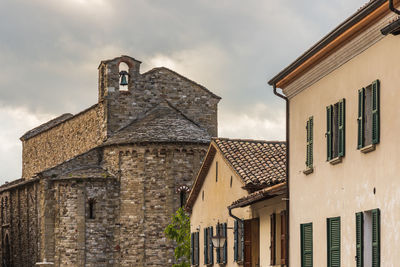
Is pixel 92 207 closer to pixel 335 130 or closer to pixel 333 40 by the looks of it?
pixel 335 130

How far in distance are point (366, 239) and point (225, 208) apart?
1563cm

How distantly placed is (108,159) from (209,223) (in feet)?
77.4

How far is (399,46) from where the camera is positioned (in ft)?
66.0

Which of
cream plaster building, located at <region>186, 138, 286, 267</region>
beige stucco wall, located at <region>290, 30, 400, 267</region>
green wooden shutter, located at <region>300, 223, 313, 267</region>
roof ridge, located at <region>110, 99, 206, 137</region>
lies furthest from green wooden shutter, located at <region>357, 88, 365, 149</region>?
roof ridge, located at <region>110, 99, 206, 137</region>

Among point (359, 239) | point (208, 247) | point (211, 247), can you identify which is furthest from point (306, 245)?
point (208, 247)

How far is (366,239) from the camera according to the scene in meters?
22.1

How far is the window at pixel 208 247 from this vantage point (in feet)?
129

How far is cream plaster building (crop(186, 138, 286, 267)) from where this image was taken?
31031mm

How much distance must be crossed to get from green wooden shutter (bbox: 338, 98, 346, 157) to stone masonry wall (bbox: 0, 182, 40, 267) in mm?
48248

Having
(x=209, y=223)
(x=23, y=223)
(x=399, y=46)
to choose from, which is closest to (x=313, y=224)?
(x=399, y=46)

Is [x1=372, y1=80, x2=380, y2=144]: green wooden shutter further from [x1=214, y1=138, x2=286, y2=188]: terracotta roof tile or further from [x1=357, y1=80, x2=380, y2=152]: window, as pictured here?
[x1=214, y1=138, x2=286, y2=188]: terracotta roof tile

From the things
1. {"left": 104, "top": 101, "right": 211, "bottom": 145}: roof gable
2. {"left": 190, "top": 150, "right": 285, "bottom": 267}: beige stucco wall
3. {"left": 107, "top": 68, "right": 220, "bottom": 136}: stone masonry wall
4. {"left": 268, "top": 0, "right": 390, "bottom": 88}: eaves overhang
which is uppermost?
{"left": 107, "top": 68, "right": 220, "bottom": 136}: stone masonry wall

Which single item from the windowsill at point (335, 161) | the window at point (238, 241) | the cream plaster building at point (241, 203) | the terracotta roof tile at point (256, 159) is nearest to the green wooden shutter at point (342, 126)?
the windowsill at point (335, 161)

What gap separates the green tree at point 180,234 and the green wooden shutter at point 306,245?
29.2 metres
